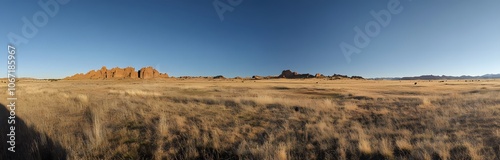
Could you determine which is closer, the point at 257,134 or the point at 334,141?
the point at 334,141

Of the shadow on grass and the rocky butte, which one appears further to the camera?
the rocky butte

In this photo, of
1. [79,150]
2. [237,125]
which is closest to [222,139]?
[237,125]

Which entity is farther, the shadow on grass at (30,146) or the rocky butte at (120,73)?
the rocky butte at (120,73)

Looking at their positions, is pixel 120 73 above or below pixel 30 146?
above

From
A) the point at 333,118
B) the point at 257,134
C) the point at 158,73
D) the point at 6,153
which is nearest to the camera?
the point at 6,153

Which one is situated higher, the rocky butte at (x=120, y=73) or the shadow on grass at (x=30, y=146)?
the rocky butte at (x=120, y=73)

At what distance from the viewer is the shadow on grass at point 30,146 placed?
593 cm

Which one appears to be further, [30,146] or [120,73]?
[120,73]

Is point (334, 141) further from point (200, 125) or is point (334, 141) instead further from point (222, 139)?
point (200, 125)

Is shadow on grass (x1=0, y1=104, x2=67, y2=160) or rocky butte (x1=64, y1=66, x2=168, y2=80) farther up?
rocky butte (x1=64, y1=66, x2=168, y2=80)

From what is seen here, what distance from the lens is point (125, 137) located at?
23.0ft

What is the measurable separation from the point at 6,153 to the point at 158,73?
192972 millimetres

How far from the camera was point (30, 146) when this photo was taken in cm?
632

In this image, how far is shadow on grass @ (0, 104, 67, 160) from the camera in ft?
19.4
